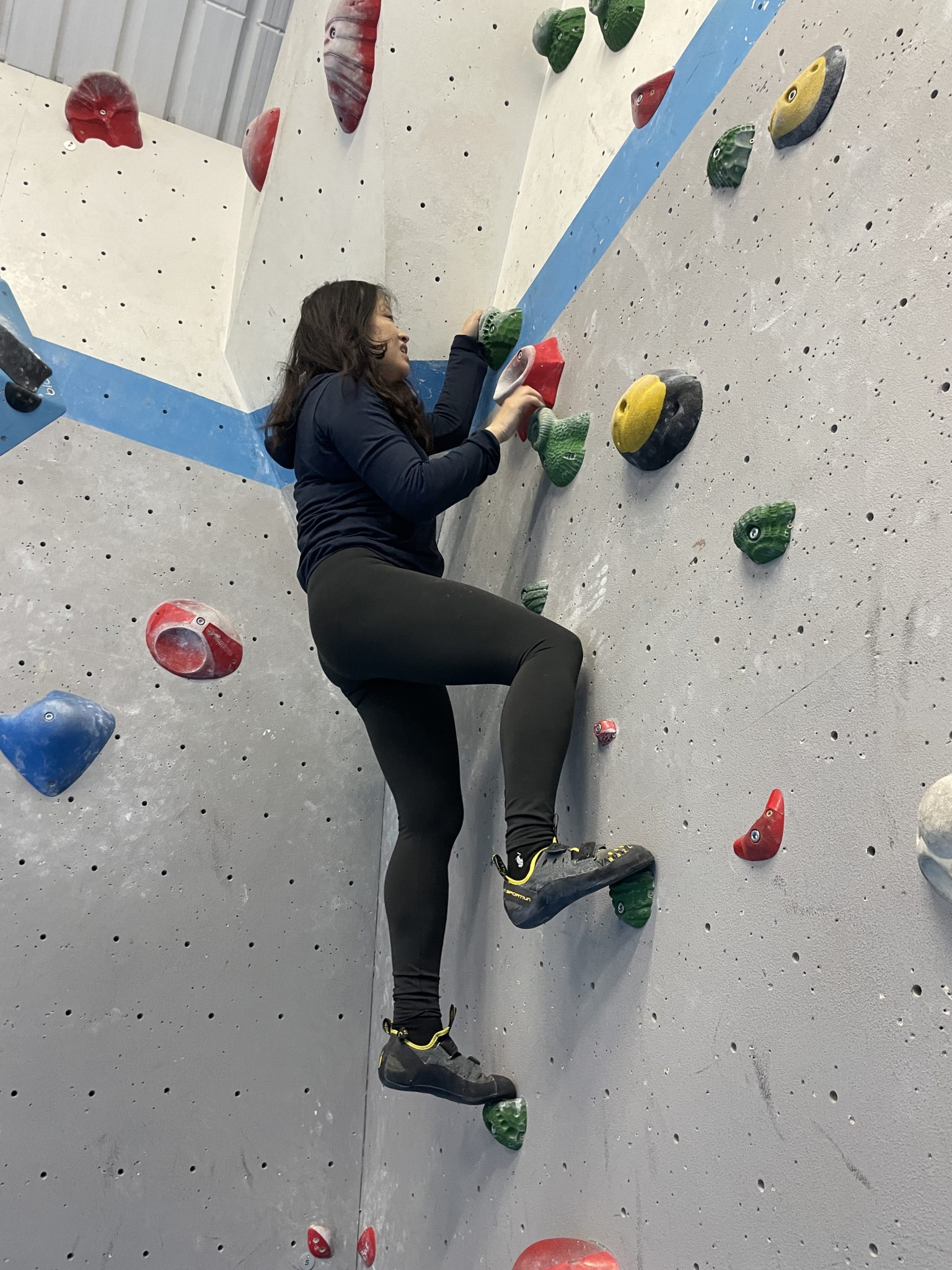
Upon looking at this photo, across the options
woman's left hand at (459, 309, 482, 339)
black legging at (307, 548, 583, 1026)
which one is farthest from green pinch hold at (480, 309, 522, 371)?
black legging at (307, 548, 583, 1026)

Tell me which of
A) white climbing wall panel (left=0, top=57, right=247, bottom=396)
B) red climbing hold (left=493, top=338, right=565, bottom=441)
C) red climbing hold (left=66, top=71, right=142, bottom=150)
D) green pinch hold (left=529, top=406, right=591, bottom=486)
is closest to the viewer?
green pinch hold (left=529, top=406, right=591, bottom=486)

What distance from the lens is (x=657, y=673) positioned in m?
1.32

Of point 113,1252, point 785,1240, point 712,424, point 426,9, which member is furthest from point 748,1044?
point 426,9

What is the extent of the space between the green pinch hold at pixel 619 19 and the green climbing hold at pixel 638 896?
134cm

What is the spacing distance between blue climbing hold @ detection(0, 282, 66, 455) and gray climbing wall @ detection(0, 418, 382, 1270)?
0.04m

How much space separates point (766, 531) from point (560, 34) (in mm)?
1270

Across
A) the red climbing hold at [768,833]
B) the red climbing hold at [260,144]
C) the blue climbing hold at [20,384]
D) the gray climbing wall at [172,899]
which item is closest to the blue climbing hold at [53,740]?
the gray climbing wall at [172,899]

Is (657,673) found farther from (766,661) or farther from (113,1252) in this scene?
(113,1252)

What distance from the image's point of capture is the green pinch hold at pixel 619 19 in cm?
164

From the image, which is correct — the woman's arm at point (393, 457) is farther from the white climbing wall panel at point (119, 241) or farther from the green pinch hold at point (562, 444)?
the white climbing wall panel at point (119, 241)

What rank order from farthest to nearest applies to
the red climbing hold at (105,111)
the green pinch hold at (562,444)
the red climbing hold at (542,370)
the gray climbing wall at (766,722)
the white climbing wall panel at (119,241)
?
the red climbing hold at (105,111)
the white climbing wall panel at (119,241)
the red climbing hold at (542,370)
the green pinch hold at (562,444)
the gray climbing wall at (766,722)

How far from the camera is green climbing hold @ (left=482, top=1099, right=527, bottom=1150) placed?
1522 millimetres

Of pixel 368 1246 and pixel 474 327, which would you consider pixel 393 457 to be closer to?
pixel 474 327

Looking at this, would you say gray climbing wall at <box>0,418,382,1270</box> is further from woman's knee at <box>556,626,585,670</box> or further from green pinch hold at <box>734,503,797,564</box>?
green pinch hold at <box>734,503,797,564</box>
